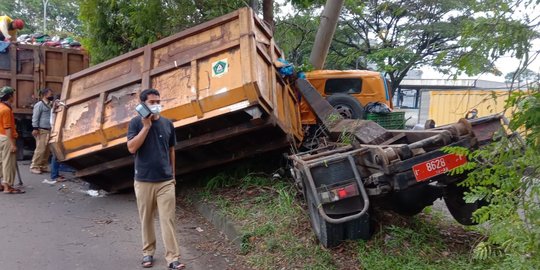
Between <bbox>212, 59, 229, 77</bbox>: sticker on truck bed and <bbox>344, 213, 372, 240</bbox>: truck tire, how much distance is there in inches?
98.1

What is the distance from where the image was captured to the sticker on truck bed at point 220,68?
589 centimetres

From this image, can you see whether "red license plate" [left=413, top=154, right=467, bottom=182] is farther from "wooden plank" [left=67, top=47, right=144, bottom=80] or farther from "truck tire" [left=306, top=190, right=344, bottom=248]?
"wooden plank" [left=67, top=47, right=144, bottom=80]

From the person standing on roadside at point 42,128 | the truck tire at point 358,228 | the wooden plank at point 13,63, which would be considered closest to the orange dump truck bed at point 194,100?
the truck tire at point 358,228

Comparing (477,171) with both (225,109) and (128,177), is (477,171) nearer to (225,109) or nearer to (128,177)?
(225,109)

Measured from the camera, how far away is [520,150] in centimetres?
249

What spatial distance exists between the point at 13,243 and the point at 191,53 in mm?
2983

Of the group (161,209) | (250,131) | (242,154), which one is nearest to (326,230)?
(161,209)

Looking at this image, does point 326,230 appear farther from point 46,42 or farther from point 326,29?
point 46,42

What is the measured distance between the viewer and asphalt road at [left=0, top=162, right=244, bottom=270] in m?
4.81

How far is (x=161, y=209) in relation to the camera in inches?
180

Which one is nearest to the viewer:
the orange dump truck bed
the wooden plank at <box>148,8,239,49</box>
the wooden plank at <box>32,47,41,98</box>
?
the orange dump truck bed

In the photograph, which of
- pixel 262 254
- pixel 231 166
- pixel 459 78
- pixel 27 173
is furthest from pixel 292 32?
pixel 459 78

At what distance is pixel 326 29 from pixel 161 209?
659 cm

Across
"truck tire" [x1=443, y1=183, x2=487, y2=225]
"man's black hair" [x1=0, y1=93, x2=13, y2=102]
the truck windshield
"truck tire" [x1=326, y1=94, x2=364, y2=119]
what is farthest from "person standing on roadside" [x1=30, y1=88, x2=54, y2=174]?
"truck tire" [x1=443, y1=183, x2=487, y2=225]
